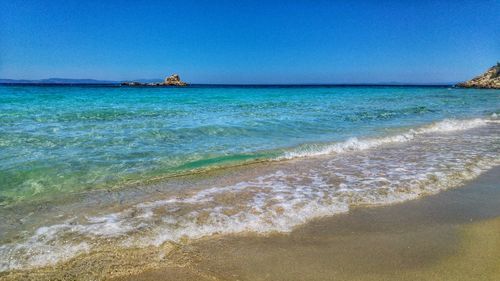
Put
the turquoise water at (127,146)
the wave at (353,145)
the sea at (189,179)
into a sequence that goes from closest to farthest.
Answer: the sea at (189,179) → the turquoise water at (127,146) → the wave at (353,145)

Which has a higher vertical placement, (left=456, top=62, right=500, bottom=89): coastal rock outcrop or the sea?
(left=456, top=62, right=500, bottom=89): coastal rock outcrop

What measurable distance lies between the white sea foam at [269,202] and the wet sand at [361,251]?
1.27ft

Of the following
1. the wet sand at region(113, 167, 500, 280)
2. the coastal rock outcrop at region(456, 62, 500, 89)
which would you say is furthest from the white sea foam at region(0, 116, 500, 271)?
the coastal rock outcrop at region(456, 62, 500, 89)

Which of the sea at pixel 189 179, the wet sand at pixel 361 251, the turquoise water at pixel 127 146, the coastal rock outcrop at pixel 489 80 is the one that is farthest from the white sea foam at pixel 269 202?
the coastal rock outcrop at pixel 489 80

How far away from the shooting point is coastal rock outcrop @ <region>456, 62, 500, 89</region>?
270ft

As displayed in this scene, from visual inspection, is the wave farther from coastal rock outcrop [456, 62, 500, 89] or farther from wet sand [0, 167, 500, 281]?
coastal rock outcrop [456, 62, 500, 89]

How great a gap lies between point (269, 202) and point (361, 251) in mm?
1924

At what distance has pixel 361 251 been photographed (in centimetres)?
366

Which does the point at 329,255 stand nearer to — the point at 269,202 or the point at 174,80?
the point at 269,202

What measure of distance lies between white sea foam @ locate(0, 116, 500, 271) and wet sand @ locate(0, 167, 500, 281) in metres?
0.27

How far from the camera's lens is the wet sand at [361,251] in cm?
324

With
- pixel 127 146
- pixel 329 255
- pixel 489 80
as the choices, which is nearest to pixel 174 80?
pixel 489 80

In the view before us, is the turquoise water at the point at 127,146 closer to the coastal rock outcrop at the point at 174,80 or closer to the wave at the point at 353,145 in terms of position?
the wave at the point at 353,145

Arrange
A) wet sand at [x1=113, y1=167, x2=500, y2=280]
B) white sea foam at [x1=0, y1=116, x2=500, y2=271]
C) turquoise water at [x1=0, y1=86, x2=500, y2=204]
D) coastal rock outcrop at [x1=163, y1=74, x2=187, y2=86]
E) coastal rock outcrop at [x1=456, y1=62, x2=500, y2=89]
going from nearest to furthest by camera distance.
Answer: wet sand at [x1=113, y1=167, x2=500, y2=280] → white sea foam at [x1=0, y1=116, x2=500, y2=271] → turquoise water at [x1=0, y1=86, x2=500, y2=204] → coastal rock outcrop at [x1=456, y1=62, x2=500, y2=89] → coastal rock outcrop at [x1=163, y1=74, x2=187, y2=86]
